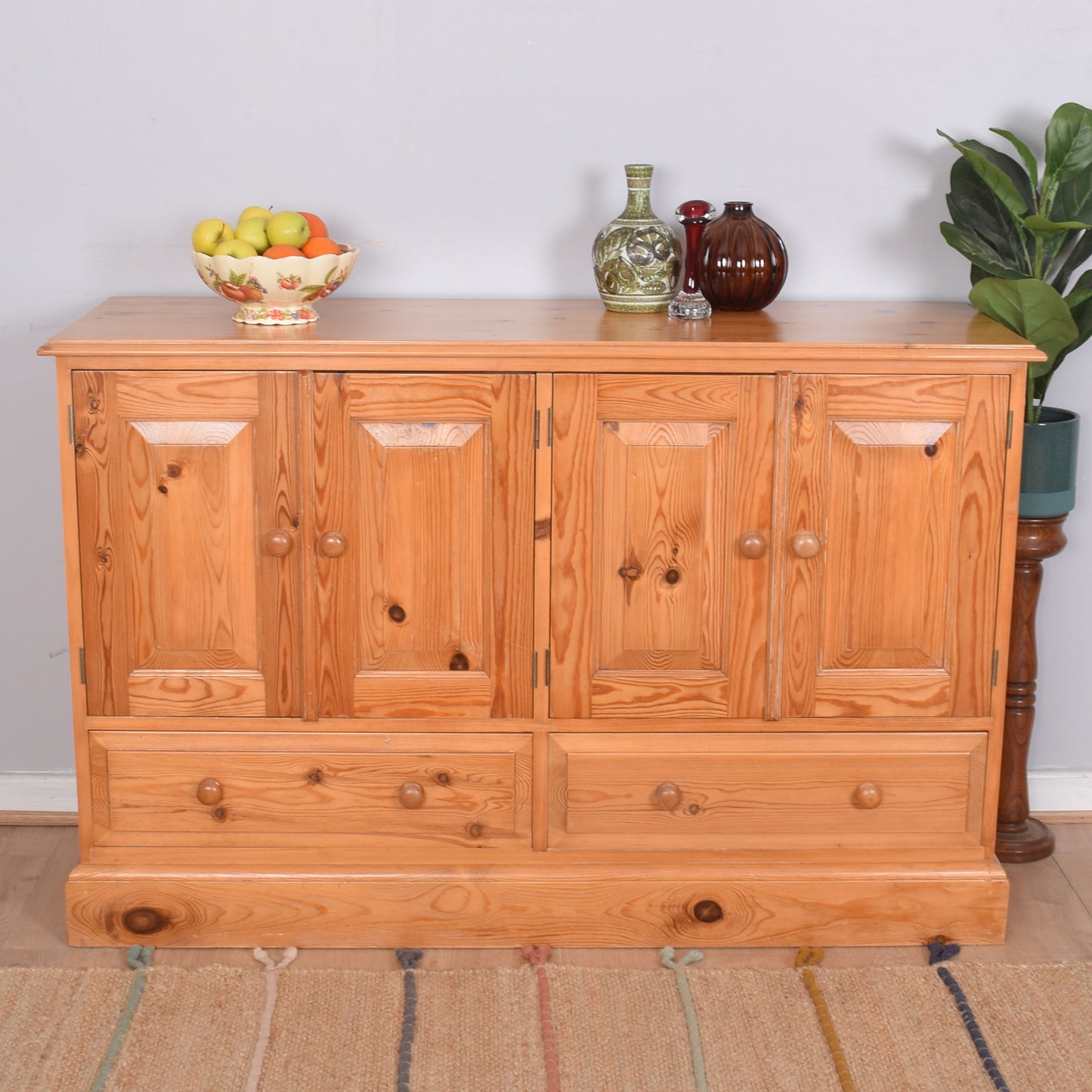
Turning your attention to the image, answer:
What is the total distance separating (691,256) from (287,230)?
0.68 meters

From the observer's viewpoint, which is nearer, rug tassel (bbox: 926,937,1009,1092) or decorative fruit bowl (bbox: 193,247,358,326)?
rug tassel (bbox: 926,937,1009,1092)

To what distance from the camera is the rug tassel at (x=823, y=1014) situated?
2.02 meters

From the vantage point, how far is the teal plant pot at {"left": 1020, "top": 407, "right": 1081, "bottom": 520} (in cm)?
242

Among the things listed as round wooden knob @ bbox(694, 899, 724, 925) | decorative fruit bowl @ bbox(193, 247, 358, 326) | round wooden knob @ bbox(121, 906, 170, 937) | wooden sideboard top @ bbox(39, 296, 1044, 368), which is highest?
decorative fruit bowl @ bbox(193, 247, 358, 326)

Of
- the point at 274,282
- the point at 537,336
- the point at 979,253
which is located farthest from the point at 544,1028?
the point at 979,253

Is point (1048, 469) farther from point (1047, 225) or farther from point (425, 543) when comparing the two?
point (425, 543)

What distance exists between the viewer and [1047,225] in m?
2.25

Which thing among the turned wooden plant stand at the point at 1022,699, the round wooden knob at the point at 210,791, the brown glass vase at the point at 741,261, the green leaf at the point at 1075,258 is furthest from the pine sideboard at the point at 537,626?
the turned wooden plant stand at the point at 1022,699

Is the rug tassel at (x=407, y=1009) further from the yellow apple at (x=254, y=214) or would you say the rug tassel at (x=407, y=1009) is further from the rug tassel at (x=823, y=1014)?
the yellow apple at (x=254, y=214)

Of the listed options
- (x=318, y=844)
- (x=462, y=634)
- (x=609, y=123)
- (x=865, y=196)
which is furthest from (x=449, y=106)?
(x=318, y=844)

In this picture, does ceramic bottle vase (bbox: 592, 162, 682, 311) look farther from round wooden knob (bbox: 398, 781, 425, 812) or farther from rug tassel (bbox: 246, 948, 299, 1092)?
rug tassel (bbox: 246, 948, 299, 1092)

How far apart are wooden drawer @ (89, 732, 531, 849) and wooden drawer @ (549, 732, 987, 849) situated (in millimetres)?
97

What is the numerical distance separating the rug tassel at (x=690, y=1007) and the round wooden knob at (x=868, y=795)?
0.35 metres

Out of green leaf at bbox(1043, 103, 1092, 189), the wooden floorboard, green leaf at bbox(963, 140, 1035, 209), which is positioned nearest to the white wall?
green leaf at bbox(963, 140, 1035, 209)
